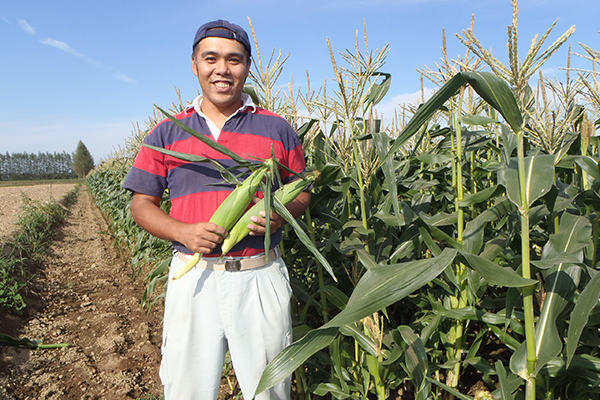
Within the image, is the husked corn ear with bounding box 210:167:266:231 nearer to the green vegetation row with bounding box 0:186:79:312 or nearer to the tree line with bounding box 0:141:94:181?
the green vegetation row with bounding box 0:186:79:312

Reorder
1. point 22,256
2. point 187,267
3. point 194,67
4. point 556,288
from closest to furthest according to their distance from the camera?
point 556,288, point 187,267, point 194,67, point 22,256

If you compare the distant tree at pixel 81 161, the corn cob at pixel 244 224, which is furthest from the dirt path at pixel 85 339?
the distant tree at pixel 81 161

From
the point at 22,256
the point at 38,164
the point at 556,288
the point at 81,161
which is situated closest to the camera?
the point at 556,288

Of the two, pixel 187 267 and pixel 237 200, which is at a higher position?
pixel 237 200

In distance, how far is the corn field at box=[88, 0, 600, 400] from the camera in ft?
4.43

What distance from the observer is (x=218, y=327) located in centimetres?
204

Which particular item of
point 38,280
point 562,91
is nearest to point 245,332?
point 562,91

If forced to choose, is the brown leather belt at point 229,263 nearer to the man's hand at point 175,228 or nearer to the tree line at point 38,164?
the man's hand at point 175,228

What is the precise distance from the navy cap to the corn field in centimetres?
50


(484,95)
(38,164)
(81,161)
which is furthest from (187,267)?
(38,164)

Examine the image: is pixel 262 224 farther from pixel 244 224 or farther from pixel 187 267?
pixel 187 267

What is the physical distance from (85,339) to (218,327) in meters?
3.09

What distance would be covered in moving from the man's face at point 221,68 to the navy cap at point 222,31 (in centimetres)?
2

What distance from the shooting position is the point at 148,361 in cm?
380
